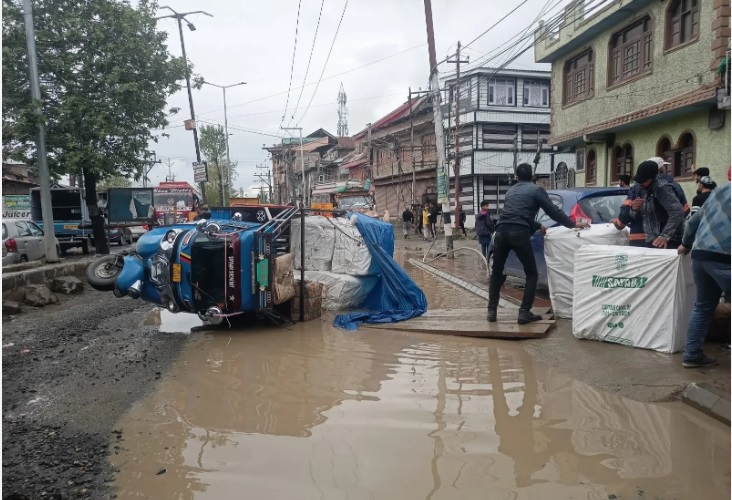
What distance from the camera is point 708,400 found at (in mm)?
3406

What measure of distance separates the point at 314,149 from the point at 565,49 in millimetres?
43536

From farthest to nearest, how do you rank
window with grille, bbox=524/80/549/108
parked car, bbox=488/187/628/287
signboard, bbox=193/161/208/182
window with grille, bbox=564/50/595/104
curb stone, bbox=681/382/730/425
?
window with grille, bbox=524/80/549/108
signboard, bbox=193/161/208/182
window with grille, bbox=564/50/595/104
parked car, bbox=488/187/628/287
curb stone, bbox=681/382/730/425

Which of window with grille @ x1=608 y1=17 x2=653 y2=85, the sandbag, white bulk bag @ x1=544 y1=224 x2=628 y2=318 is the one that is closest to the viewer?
white bulk bag @ x1=544 y1=224 x2=628 y2=318

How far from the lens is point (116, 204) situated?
24.0 metres

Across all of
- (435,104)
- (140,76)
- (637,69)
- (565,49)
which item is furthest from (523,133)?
(140,76)

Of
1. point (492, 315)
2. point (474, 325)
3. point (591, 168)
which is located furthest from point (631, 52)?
point (474, 325)

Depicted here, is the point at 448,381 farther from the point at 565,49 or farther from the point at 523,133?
the point at 523,133

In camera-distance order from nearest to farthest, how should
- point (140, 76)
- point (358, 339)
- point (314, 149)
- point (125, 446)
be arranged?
1. point (125, 446)
2. point (358, 339)
3. point (140, 76)
4. point (314, 149)

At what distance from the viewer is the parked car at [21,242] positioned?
40.7 feet

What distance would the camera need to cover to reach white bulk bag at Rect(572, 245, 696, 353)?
14.1 ft

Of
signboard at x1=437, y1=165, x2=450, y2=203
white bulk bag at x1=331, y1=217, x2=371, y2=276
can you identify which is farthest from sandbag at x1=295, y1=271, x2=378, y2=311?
signboard at x1=437, y1=165, x2=450, y2=203

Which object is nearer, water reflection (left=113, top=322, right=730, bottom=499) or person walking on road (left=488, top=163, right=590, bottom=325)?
water reflection (left=113, top=322, right=730, bottom=499)

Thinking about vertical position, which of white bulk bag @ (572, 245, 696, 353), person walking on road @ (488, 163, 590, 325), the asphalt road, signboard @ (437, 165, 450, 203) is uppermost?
signboard @ (437, 165, 450, 203)

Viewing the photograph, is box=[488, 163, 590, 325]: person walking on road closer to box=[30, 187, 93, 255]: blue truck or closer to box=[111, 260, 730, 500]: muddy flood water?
box=[111, 260, 730, 500]: muddy flood water
